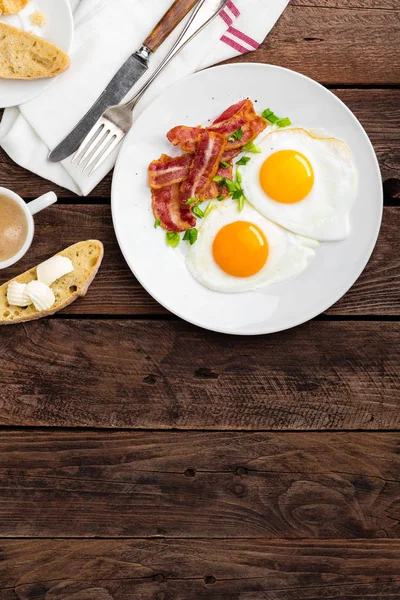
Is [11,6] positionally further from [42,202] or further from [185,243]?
[185,243]

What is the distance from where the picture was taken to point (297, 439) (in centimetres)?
178

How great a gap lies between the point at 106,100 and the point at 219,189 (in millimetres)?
431

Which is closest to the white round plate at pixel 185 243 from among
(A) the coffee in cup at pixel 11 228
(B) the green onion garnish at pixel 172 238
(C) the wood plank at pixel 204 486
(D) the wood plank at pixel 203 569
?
(B) the green onion garnish at pixel 172 238

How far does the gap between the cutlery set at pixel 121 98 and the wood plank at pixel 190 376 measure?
20.1 inches

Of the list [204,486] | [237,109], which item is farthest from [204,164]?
[204,486]

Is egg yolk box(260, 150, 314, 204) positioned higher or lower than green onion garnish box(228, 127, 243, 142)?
lower

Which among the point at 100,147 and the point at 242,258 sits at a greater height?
the point at 100,147

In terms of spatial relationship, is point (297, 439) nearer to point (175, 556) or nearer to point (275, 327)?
point (275, 327)

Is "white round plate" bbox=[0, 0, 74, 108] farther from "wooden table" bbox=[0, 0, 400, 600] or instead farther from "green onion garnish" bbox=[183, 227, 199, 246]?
"green onion garnish" bbox=[183, 227, 199, 246]

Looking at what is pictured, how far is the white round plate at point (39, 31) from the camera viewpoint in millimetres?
1648

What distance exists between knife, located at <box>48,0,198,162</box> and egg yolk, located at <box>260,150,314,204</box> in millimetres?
476

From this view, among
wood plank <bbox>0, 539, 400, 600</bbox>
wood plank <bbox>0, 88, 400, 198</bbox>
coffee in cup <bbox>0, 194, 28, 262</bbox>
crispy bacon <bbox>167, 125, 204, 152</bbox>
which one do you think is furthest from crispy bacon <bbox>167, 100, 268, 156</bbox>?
wood plank <bbox>0, 539, 400, 600</bbox>

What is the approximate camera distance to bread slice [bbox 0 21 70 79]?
1647 millimetres

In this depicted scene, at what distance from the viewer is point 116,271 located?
175 centimetres
